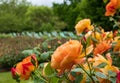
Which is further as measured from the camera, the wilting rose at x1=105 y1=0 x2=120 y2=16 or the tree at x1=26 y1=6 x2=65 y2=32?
the tree at x1=26 y1=6 x2=65 y2=32

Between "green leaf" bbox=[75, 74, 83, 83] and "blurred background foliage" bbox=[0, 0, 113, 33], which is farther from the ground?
"green leaf" bbox=[75, 74, 83, 83]

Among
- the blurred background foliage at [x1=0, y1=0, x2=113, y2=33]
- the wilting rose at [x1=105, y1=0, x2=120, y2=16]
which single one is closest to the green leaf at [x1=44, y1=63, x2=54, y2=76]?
the wilting rose at [x1=105, y1=0, x2=120, y2=16]

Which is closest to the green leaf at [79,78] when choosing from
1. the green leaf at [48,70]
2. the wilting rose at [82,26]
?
the green leaf at [48,70]

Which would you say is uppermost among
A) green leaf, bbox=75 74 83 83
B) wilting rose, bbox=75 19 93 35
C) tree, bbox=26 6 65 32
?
wilting rose, bbox=75 19 93 35

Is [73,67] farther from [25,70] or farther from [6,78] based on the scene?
[6,78]

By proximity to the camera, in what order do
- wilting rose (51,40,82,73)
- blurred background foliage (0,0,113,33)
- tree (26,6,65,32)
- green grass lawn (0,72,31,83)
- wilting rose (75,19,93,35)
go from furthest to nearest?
tree (26,6,65,32) < blurred background foliage (0,0,113,33) < green grass lawn (0,72,31,83) < wilting rose (75,19,93,35) < wilting rose (51,40,82,73)

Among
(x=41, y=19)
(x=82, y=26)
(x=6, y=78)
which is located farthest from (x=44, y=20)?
(x=82, y=26)

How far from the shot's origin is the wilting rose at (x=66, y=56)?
1052mm

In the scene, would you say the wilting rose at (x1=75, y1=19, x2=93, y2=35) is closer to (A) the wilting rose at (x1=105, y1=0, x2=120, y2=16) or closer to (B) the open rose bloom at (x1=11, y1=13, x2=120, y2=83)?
(A) the wilting rose at (x1=105, y1=0, x2=120, y2=16)

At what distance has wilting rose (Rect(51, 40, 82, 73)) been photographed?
1.05 metres

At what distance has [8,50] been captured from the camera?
11180mm

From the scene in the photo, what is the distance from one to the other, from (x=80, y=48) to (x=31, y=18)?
2940 cm

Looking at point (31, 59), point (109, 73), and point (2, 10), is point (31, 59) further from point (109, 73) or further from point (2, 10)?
point (2, 10)

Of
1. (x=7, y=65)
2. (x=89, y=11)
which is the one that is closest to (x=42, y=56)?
(x=7, y=65)
